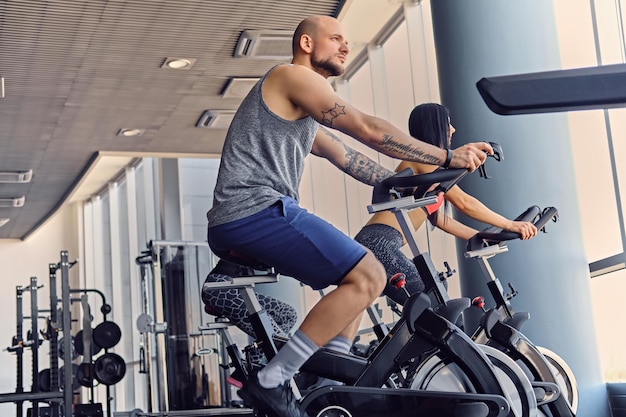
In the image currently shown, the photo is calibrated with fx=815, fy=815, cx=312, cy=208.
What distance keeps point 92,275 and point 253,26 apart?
28.4 ft

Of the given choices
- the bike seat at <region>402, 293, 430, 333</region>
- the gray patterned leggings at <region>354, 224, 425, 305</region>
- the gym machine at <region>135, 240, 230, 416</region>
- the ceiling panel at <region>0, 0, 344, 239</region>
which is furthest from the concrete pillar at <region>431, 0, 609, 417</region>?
the gym machine at <region>135, 240, 230, 416</region>

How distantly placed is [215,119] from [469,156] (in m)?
5.66

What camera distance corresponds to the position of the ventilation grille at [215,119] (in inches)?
287

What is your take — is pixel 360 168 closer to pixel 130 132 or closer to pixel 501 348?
pixel 501 348

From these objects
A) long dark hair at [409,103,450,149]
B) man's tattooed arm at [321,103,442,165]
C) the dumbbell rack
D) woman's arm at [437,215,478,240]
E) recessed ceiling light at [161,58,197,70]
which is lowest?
the dumbbell rack

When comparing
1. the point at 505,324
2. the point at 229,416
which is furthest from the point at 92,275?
the point at 505,324

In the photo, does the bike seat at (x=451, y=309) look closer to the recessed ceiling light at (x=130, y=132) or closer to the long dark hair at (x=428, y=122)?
the long dark hair at (x=428, y=122)

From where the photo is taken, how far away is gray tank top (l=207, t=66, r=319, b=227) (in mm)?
2066

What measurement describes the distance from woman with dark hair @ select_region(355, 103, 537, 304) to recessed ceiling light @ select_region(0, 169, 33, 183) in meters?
6.92

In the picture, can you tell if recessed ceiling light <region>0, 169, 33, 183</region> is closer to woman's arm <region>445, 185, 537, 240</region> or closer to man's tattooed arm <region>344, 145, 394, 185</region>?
woman's arm <region>445, 185, 537, 240</region>

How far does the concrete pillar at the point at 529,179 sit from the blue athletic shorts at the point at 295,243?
2019 mm

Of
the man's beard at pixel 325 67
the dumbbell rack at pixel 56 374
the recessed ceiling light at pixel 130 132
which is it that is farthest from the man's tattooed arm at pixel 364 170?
the recessed ceiling light at pixel 130 132

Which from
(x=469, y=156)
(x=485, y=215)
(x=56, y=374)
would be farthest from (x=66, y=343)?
(x=469, y=156)

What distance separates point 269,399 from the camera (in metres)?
1.92
